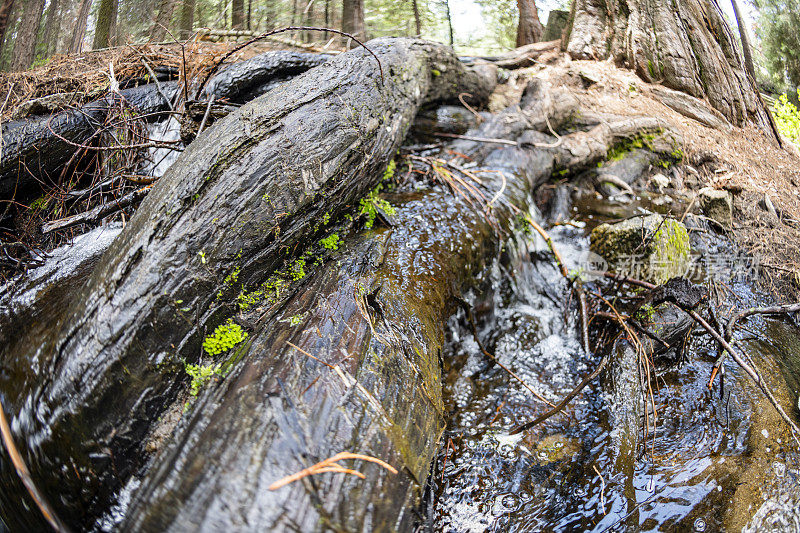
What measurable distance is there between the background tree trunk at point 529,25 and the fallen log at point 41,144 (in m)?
7.05

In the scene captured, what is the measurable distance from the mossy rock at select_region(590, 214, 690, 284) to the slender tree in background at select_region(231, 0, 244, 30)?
567cm

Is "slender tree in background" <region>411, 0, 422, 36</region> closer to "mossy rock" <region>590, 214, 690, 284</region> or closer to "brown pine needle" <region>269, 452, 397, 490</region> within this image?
"mossy rock" <region>590, 214, 690, 284</region>

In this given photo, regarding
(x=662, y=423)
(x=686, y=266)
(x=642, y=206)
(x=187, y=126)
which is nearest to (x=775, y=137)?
(x=642, y=206)

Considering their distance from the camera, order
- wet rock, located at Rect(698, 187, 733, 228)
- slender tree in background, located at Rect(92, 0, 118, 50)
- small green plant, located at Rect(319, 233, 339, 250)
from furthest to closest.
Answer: slender tree in background, located at Rect(92, 0, 118, 50) → wet rock, located at Rect(698, 187, 733, 228) → small green plant, located at Rect(319, 233, 339, 250)

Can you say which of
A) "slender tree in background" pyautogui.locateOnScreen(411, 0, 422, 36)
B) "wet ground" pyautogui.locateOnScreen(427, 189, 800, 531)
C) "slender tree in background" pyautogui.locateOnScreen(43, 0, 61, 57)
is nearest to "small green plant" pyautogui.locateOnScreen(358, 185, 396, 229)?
"wet ground" pyautogui.locateOnScreen(427, 189, 800, 531)

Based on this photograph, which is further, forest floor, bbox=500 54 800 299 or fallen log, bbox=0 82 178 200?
forest floor, bbox=500 54 800 299

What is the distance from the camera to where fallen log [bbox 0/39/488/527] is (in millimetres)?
1575

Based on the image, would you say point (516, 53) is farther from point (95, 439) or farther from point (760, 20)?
point (95, 439)

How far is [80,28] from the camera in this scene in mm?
4895

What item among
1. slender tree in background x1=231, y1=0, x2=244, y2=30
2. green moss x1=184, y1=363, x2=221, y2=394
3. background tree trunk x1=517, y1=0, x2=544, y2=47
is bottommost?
green moss x1=184, y1=363, x2=221, y2=394

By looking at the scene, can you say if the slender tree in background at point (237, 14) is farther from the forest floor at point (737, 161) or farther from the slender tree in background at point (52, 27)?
the forest floor at point (737, 161)

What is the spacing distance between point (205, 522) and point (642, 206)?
5114mm

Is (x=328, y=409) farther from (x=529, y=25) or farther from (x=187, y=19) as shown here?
(x=529, y=25)

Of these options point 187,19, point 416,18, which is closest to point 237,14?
point 187,19
